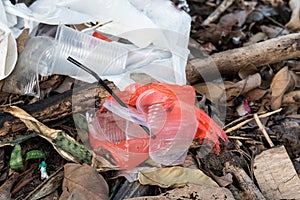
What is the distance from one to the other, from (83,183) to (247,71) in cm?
92

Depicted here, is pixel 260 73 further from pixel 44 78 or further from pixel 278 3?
pixel 44 78

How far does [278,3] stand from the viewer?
293cm

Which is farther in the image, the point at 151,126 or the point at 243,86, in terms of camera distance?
the point at 243,86

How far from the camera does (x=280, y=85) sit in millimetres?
2236

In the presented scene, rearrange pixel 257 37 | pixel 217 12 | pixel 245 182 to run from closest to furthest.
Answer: pixel 245 182
pixel 257 37
pixel 217 12

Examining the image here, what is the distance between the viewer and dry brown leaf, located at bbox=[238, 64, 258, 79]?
229cm

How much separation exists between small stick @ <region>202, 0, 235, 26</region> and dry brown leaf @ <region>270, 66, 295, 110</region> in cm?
62

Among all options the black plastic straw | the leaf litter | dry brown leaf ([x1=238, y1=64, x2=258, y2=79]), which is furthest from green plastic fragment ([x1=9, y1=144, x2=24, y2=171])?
dry brown leaf ([x1=238, y1=64, x2=258, y2=79])

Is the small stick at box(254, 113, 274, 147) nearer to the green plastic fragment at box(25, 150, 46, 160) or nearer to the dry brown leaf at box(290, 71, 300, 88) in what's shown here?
the dry brown leaf at box(290, 71, 300, 88)

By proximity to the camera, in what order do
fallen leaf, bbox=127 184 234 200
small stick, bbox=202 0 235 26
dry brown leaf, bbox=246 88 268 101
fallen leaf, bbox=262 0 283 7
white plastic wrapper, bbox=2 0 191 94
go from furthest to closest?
fallen leaf, bbox=262 0 283 7 → small stick, bbox=202 0 235 26 → dry brown leaf, bbox=246 88 268 101 → white plastic wrapper, bbox=2 0 191 94 → fallen leaf, bbox=127 184 234 200

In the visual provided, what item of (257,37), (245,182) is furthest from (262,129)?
(257,37)

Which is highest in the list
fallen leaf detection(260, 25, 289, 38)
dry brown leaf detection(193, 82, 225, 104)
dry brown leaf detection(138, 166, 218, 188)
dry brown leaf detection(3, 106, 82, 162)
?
dry brown leaf detection(3, 106, 82, 162)

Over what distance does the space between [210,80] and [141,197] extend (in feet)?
2.25

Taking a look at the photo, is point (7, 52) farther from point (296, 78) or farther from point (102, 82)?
point (296, 78)
